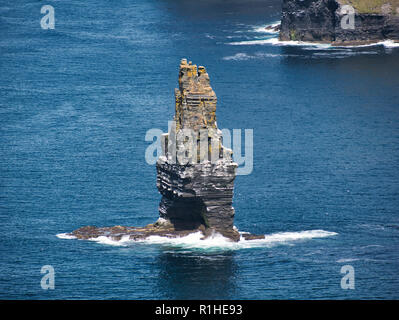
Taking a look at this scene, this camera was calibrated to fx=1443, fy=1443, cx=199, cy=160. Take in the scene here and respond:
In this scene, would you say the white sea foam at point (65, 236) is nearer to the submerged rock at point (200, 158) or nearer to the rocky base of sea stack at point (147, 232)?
the rocky base of sea stack at point (147, 232)

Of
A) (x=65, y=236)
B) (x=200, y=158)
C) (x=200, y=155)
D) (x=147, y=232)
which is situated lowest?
(x=65, y=236)

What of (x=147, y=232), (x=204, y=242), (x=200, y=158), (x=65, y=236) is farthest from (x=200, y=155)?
(x=65, y=236)

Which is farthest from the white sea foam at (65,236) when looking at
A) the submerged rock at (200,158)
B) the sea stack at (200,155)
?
the sea stack at (200,155)

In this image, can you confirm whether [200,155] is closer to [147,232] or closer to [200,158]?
[200,158]

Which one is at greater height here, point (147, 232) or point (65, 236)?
point (147, 232)

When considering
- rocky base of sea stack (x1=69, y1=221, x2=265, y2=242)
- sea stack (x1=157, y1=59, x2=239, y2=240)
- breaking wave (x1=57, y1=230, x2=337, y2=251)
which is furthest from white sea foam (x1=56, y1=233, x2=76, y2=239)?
sea stack (x1=157, y1=59, x2=239, y2=240)

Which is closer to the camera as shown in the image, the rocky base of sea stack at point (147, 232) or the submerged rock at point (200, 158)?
the submerged rock at point (200, 158)

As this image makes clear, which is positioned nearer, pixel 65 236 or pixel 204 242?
pixel 204 242
